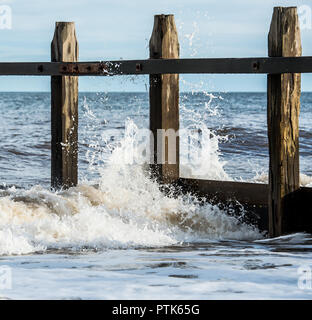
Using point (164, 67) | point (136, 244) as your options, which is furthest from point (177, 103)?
point (136, 244)

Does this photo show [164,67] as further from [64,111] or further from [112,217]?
[112,217]

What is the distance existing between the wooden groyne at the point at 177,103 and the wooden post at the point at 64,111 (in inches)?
0.4

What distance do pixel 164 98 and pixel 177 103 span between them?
0.58 feet

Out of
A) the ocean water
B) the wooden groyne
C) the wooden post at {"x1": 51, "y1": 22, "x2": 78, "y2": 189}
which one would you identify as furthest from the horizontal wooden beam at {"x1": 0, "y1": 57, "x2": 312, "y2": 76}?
the ocean water

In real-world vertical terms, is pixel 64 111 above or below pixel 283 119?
above

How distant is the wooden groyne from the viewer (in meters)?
6.78

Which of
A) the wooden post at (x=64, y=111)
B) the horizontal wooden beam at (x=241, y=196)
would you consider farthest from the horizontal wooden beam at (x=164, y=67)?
the horizontal wooden beam at (x=241, y=196)

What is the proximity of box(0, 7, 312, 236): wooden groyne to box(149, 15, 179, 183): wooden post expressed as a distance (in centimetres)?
1

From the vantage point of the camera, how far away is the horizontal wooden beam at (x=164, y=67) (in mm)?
6711

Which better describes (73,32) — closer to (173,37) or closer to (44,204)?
(173,37)

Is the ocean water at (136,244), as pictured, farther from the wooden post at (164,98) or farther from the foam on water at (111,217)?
the wooden post at (164,98)

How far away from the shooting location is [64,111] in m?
8.18

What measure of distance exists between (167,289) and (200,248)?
5.91 ft
